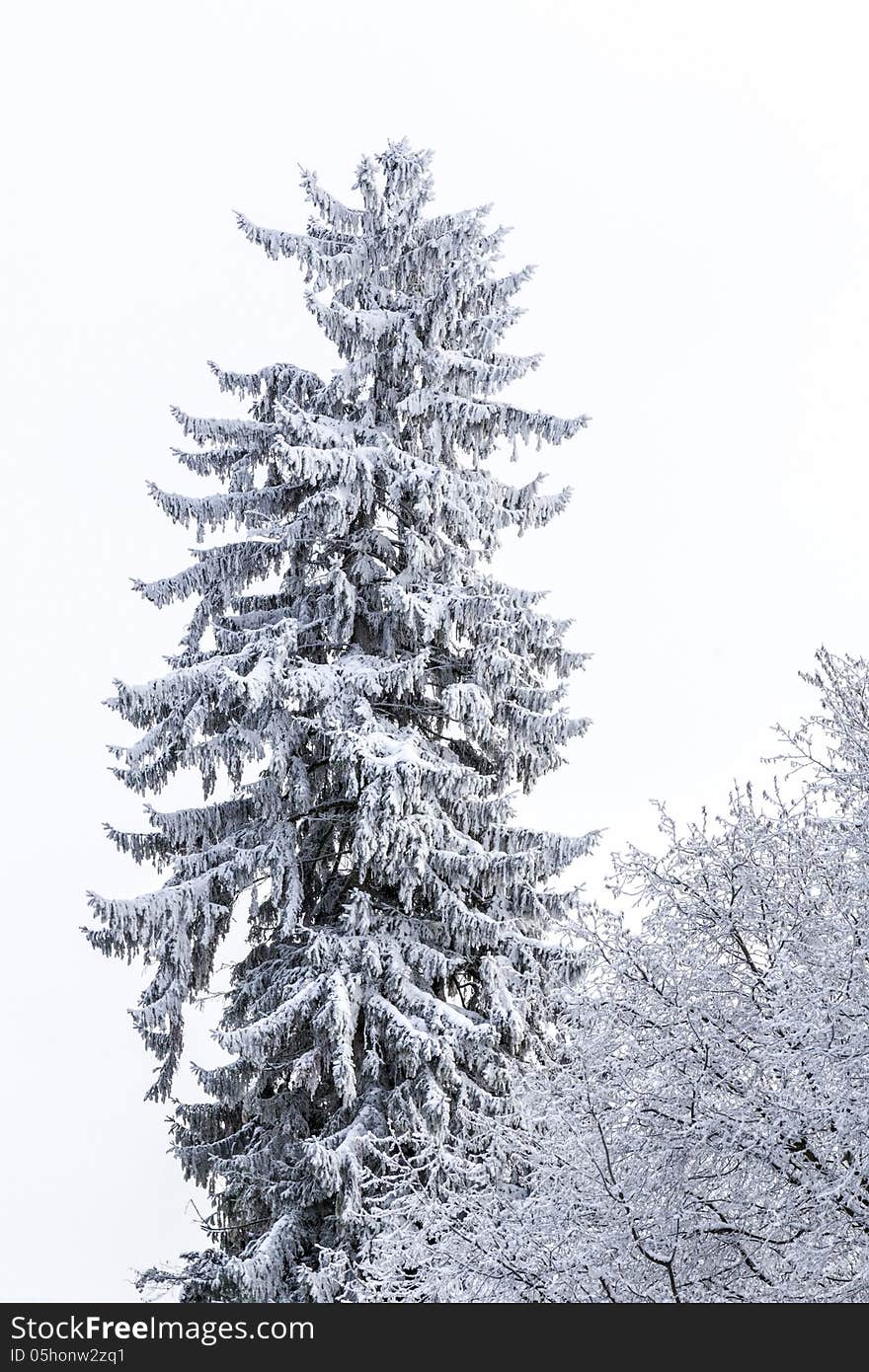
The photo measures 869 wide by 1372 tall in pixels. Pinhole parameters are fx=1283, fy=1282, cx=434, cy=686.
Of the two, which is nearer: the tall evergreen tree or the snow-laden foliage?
the snow-laden foliage

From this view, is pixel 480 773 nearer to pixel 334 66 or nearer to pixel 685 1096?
pixel 685 1096

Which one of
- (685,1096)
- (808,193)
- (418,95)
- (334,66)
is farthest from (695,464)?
(418,95)

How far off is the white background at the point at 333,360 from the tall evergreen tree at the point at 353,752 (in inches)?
34.9

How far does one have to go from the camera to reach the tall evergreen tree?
1209 centimetres

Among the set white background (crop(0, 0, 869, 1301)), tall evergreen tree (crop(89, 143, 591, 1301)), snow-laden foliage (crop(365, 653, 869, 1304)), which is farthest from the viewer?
white background (crop(0, 0, 869, 1301))

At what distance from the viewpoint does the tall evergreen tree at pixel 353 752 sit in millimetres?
12086

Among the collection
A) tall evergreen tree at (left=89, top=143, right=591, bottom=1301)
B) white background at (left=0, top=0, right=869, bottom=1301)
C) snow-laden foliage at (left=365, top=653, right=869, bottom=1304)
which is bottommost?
snow-laden foliage at (left=365, top=653, right=869, bottom=1304)

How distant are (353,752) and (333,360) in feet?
22.5

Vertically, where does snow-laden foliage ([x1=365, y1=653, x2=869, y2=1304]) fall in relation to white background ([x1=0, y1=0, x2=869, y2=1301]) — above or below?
below

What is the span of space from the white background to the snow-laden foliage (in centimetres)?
111

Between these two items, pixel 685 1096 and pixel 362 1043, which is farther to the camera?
pixel 362 1043

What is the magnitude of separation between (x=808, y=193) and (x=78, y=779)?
6300cm

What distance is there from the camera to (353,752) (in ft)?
40.1

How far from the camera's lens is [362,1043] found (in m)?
12.6
